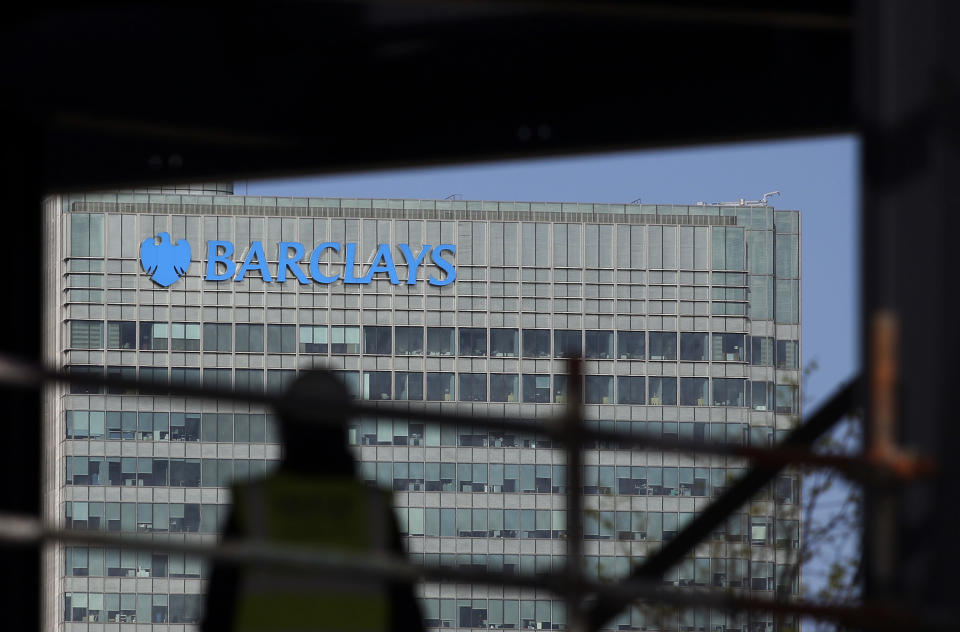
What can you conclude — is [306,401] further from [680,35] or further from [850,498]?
[850,498]

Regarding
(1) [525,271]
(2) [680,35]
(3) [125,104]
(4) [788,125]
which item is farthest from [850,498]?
(1) [525,271]

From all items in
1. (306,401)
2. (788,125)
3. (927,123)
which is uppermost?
(788,125)

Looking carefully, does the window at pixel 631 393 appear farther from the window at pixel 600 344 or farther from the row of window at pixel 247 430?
the window at pixel 600 344

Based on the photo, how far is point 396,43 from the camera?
4.84 m

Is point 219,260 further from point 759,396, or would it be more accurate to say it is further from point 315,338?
point 759,396

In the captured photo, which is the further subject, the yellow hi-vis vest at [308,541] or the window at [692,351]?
the window at [692,351]

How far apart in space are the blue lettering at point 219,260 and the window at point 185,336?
2.81 m

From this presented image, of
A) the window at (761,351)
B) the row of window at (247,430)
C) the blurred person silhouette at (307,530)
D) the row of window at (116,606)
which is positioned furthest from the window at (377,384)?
the blurred person silhouette at (307,530)

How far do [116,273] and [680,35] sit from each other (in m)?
75.1

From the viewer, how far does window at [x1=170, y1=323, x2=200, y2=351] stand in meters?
78.1

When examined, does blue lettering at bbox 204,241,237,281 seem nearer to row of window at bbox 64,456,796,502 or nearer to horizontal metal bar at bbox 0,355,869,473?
row of window at bbox 64,456,796,502

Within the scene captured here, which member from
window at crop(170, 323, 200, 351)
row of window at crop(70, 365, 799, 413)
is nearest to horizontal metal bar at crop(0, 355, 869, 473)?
row of window at crop(70, 365, 799, 413)

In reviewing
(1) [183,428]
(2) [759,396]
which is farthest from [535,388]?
(1) [183,428]

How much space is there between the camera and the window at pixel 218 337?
3076 inches
